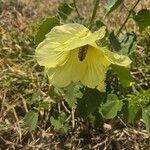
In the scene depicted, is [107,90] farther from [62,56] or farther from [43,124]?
[62,56]

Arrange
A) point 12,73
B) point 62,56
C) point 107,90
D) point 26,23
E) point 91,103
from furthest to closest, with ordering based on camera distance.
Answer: point 26,23 < point 12,73 < point 107,90 < point 91,103 < point 62,56

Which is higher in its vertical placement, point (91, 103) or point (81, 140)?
point (91, 103)

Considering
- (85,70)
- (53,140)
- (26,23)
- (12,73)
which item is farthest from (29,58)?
(85,70)

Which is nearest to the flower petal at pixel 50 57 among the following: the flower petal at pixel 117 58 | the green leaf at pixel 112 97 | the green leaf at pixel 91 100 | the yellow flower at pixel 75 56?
the yellow flower at pixel 75 56

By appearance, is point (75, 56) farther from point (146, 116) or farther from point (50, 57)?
point (146, 116)

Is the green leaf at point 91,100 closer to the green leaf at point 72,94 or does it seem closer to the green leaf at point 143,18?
the green leaf at point 72,94
